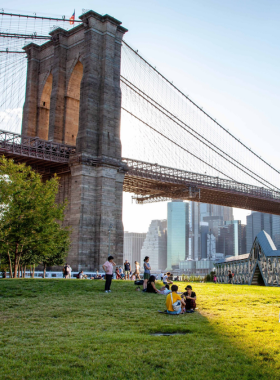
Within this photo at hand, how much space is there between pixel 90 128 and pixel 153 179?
42.8 feet

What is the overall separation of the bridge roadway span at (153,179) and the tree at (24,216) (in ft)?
35.9

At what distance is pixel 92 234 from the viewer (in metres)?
39.1

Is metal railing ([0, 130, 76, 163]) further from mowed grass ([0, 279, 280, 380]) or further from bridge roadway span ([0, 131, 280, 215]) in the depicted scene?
mowed grass ([0, 279, 280, 380])

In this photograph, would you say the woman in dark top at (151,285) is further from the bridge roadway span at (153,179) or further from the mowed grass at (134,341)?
the bridge roadway span at (153,179)

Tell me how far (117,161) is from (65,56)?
13386 millimetres

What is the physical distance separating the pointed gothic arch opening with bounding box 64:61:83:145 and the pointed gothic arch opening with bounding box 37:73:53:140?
3950 mm

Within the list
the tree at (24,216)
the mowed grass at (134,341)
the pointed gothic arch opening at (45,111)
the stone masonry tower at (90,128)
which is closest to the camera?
the mowed grass at (134,341)

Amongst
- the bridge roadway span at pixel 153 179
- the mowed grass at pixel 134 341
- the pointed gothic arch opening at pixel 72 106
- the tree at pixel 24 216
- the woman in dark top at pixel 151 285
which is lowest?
the mowed grass at pixel 134 341

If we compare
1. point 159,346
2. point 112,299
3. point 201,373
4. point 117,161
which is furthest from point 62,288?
point 117,161

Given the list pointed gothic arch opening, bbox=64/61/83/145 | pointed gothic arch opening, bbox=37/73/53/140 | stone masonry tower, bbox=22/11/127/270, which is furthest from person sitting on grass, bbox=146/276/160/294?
pointed gothic arch opening, bbox=37/73/53/140

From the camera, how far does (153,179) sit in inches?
2026

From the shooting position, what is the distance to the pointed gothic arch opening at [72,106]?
45469 mm

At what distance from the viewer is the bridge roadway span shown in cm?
3972

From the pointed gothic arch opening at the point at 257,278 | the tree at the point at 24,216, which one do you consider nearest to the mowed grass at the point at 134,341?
the tree at the point at 24,216
